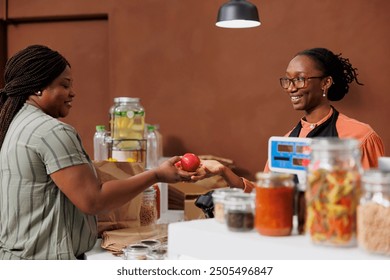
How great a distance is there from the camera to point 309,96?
8.30 feet

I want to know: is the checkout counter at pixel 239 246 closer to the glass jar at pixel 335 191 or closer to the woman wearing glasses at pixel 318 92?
the glass jar at pixel 335 191

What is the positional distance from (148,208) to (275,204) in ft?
4.19

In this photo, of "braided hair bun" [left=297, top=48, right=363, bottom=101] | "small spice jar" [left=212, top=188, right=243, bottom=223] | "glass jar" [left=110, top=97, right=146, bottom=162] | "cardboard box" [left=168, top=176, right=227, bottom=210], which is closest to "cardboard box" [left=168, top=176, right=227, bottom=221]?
"cardboard box" [left=168, top=176, right=227, bottom=210]

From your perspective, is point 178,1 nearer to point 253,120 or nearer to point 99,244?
point 253,120

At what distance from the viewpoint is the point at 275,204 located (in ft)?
3.86

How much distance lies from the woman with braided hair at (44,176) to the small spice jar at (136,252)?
0.53ft

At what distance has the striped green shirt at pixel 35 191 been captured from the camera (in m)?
1.76

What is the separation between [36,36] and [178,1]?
1.35 m

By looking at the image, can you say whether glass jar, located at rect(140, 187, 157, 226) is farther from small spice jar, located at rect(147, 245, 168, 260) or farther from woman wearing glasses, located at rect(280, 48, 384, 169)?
woman wearing glasses, located at rect(280, 48, 384, 169)

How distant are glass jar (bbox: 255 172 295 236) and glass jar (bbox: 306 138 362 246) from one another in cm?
8

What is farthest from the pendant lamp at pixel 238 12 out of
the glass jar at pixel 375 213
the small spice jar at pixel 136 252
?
the glass jar at pixel 375 213

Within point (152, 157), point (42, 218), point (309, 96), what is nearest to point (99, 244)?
point (42, 218)

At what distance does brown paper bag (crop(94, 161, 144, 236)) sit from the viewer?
2191 millimetres

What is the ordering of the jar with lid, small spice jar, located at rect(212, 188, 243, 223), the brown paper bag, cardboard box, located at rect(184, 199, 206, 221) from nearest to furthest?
1. small spice jar, located at rect(212, 188, 243, 223)
2. the brown paper bag
3. cardboard box, located at rect(184, 199, 206, 221)
4. the jar with lid
